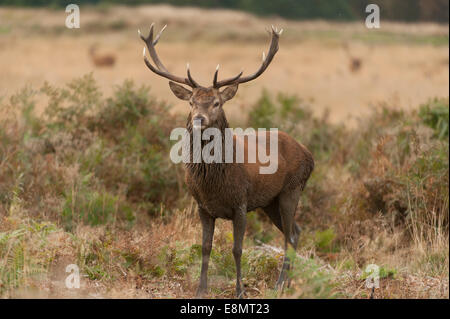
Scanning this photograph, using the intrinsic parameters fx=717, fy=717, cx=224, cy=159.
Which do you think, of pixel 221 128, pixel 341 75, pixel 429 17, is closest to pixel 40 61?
pixel 341 75

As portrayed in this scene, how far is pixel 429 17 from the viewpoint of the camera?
19.9 metres

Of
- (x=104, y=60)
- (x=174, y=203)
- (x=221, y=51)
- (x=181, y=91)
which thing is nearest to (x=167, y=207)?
(x=174, y=203)

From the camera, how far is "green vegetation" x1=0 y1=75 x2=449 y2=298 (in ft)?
25.5

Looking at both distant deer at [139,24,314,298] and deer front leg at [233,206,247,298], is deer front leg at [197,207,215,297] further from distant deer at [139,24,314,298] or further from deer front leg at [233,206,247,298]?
deer front leg at [233,206,247,298]

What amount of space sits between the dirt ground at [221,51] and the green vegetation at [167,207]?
12804mm

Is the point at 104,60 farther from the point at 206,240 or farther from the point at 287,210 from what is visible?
the point at 206,240

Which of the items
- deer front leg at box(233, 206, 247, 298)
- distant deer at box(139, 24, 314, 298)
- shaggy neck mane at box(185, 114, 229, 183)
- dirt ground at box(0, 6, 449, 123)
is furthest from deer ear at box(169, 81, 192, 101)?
dirt ground at box(0, 6, 449, 123)

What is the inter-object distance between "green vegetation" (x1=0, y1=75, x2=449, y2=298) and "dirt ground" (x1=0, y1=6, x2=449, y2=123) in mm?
12804

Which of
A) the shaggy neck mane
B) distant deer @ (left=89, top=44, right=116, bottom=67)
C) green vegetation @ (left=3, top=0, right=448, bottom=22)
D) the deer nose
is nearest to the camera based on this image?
the deer nose

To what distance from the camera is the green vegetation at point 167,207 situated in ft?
25.5

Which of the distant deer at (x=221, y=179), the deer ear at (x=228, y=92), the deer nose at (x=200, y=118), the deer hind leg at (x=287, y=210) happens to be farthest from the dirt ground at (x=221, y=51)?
the deer nose at (x=200, y=118)

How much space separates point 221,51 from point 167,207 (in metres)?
27.7

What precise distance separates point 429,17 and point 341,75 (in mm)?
13518

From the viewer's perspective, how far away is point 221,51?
38.8 m
